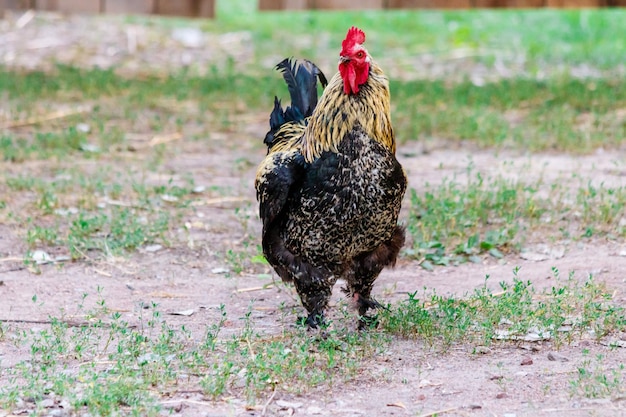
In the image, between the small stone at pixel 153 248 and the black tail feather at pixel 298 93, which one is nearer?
the black tail feather at pixel 298 93

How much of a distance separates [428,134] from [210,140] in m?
2.12

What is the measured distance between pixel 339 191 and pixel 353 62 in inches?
25.3

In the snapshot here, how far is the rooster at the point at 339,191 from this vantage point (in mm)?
4516

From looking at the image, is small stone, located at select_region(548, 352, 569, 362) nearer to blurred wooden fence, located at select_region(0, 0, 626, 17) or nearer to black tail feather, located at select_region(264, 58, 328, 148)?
black tail feather, located at select_region(264, 58, 328, 148)

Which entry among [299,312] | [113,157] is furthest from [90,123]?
[299,312]

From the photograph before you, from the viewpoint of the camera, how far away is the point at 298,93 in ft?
18.2

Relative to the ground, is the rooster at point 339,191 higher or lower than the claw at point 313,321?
higher

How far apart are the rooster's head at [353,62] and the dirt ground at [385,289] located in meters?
1.33

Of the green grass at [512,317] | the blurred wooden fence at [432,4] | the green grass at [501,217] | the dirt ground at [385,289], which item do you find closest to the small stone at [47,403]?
the dirt ground at [385,289]

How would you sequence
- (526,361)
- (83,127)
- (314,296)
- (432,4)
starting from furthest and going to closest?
(432,4), (83,127), (314,296), (526,361)

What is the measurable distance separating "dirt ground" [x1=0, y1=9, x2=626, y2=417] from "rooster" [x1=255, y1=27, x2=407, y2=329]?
18.3 inches

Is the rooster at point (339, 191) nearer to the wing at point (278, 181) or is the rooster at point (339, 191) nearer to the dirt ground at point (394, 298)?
the wing at point (278, 181)

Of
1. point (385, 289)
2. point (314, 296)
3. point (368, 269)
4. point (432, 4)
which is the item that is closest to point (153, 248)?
point (385, 289)

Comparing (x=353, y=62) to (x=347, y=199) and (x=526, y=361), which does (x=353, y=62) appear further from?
(x=526, y=361)
